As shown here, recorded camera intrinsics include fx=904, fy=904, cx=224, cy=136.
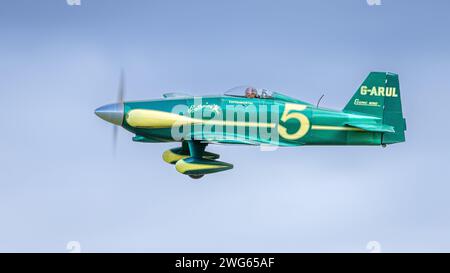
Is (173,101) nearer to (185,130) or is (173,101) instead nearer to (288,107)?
(185,130)

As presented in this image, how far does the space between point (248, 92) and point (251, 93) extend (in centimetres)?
9

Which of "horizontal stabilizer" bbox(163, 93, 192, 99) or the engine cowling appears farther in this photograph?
Result: "horizontal stabilizer" bbox(163, 93, 192, 99)

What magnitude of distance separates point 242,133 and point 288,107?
64.2 inches

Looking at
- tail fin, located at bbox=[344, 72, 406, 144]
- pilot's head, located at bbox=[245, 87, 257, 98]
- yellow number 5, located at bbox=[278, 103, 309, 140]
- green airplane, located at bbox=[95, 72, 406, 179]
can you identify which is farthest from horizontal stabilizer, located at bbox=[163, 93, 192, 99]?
tail fin, located at bbox=[344, 72, 406, 144]

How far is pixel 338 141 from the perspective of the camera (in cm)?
2708

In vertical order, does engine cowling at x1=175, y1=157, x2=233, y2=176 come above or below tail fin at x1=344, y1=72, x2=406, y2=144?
below

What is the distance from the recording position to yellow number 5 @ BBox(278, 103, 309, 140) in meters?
26.6

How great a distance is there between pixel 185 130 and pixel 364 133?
5410mm

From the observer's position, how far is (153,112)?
26344 mm

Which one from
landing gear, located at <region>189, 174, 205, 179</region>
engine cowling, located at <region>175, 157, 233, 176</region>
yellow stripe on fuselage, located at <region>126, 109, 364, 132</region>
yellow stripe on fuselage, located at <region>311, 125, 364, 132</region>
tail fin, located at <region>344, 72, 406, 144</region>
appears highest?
tail fin, located at <region>344, 72, 406, 144</region>

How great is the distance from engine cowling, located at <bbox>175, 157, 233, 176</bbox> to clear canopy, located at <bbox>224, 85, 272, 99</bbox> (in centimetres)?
217

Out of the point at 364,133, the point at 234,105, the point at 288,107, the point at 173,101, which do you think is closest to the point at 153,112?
the point at 173,101

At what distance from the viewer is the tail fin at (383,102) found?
27328 mm

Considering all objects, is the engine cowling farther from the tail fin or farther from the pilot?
the tail fin
